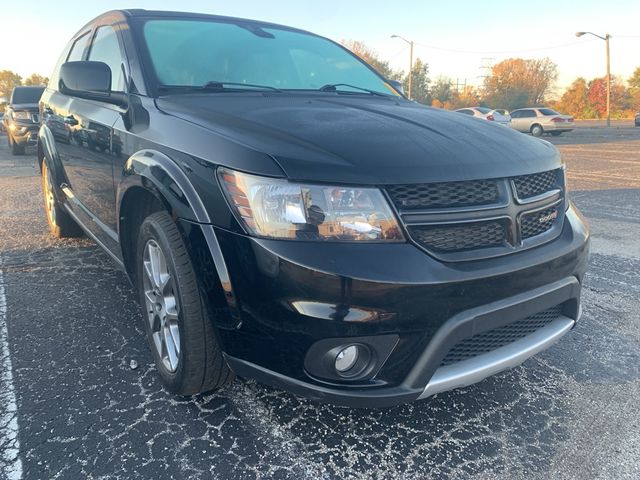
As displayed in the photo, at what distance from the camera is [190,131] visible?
2.00 metres

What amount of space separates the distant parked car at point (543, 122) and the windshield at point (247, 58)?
2607 cm

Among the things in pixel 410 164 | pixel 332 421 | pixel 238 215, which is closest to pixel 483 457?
pixel 332 421

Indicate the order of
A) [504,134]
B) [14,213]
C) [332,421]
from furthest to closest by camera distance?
[14,213] < [504,134] < [332,421]

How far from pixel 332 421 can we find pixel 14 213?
5.26m

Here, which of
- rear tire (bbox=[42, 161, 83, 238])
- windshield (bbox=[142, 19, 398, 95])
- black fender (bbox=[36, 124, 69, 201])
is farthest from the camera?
rear tire (bbox=[42, 161, 83, 238])

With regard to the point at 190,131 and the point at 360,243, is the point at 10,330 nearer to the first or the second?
the point at 190,131

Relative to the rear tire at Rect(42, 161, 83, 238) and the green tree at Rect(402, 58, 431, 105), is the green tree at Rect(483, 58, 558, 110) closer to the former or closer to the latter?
the green tree at Rect(402, 58, 431, 105)

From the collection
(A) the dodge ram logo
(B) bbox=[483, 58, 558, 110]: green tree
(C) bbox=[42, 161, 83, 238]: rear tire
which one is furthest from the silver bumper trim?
(B) bbox=[483, 58, 558, 110]: green tree

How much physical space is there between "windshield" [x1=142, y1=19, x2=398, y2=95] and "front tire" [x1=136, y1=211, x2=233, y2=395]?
34.9 inches

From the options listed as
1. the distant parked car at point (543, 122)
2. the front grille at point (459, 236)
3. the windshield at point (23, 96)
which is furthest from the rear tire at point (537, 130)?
the front grille at point (459, 236)

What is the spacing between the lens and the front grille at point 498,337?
1.86 meters

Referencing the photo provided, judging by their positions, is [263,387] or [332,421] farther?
[263,387]

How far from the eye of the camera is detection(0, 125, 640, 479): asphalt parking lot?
6.10 feet

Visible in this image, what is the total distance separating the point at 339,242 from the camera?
166 centimetres
